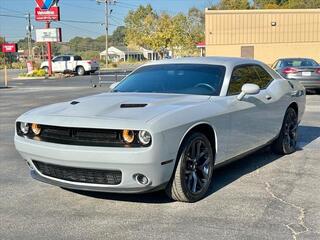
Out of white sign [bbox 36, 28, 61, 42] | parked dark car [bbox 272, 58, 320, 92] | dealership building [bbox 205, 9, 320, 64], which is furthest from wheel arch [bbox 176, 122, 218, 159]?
dealership building [bbox 205, 9, 320, 64]

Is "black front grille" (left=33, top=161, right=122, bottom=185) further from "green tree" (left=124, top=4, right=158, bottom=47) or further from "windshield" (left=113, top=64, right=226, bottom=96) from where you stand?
"green tree" (left=124, top=4, right=158, bottom=47)

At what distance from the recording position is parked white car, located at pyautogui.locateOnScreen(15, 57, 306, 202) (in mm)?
4285

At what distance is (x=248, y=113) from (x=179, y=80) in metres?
0.92

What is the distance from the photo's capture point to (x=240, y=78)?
5996mm

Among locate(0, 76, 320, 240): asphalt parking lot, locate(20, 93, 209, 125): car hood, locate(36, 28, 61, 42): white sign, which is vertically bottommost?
locate(0, 76, 320, 240): asphalt parking lot

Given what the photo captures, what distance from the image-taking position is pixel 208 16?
3981 centimetres

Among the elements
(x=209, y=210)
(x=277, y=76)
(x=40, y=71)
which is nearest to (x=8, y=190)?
(x=209, y=210)

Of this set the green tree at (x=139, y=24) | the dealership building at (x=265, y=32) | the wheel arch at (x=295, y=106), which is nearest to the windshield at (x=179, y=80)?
the wheel arch at (x=295, y=106)

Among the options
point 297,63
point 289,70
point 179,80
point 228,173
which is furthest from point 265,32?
point 179,80

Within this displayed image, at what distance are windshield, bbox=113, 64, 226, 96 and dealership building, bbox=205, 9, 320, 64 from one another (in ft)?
114

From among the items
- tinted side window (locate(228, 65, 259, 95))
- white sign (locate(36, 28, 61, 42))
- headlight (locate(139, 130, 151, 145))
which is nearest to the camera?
headlight (locate(139, 130, 151, 145))

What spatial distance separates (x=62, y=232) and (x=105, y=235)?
0.39 m

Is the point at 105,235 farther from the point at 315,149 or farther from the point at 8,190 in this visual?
the point at 315,149

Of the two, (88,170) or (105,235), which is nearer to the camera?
(105,235)
